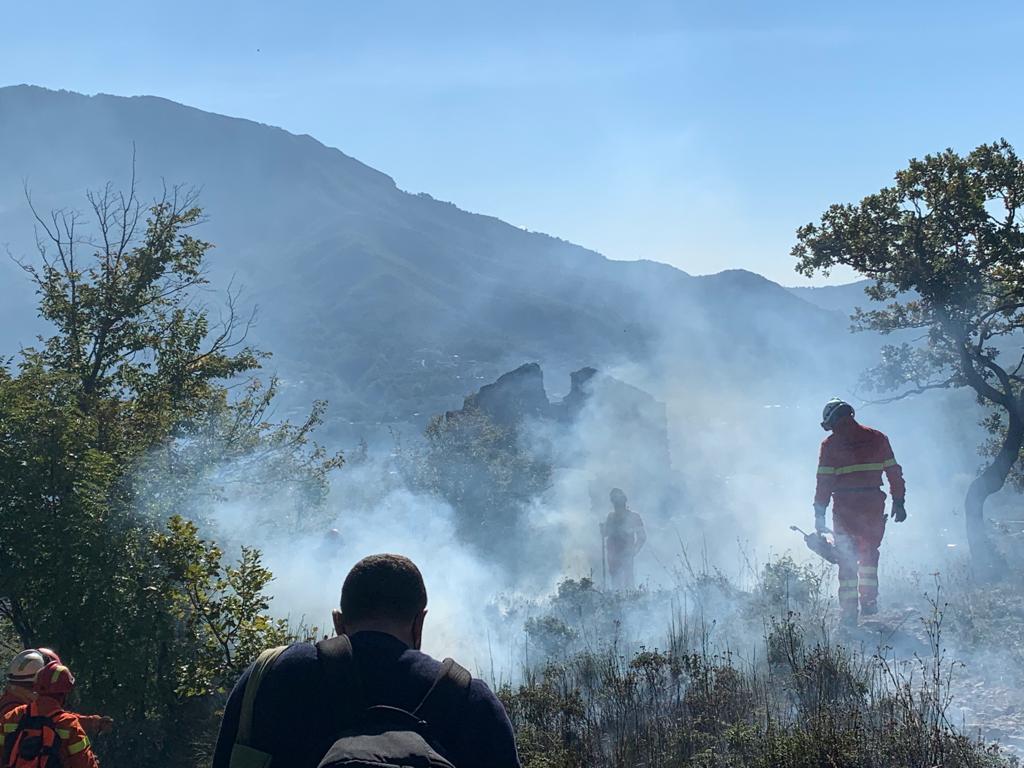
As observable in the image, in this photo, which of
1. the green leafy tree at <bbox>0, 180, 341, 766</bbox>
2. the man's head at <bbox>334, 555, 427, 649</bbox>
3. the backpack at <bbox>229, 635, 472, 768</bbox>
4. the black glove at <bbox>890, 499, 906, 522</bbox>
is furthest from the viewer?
the black glove at <bbox>890, 499, 906, 522</bbox>

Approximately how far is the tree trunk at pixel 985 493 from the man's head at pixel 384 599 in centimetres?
917

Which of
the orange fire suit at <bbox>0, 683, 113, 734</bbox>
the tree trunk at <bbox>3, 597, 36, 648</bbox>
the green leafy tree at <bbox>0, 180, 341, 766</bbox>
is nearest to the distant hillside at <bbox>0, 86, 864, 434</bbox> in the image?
the green leafy tree at <bbox>0, 180, 341, 766</bbox>

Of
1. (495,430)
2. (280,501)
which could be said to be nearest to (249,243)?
(495,430)

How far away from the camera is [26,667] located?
14.1 feet

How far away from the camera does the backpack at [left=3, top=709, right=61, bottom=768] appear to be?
13.6ft

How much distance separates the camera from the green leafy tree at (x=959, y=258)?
33.7 ft

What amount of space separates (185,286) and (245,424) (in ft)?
6.59

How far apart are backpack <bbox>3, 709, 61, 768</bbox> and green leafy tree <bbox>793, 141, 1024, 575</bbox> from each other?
8991mm

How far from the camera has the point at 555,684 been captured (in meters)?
6.61

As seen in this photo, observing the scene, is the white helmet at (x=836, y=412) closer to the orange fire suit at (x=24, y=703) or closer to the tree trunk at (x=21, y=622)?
the orange fire suit at (x=24, y=703)

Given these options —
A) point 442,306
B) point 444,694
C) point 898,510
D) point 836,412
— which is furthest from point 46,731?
point 442,306

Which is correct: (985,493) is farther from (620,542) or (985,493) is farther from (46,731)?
(46,731)

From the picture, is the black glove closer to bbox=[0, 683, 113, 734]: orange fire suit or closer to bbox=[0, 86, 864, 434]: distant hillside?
bbox=[0, 683, 113, 734]: orange fire suit

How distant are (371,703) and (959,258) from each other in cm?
1032
